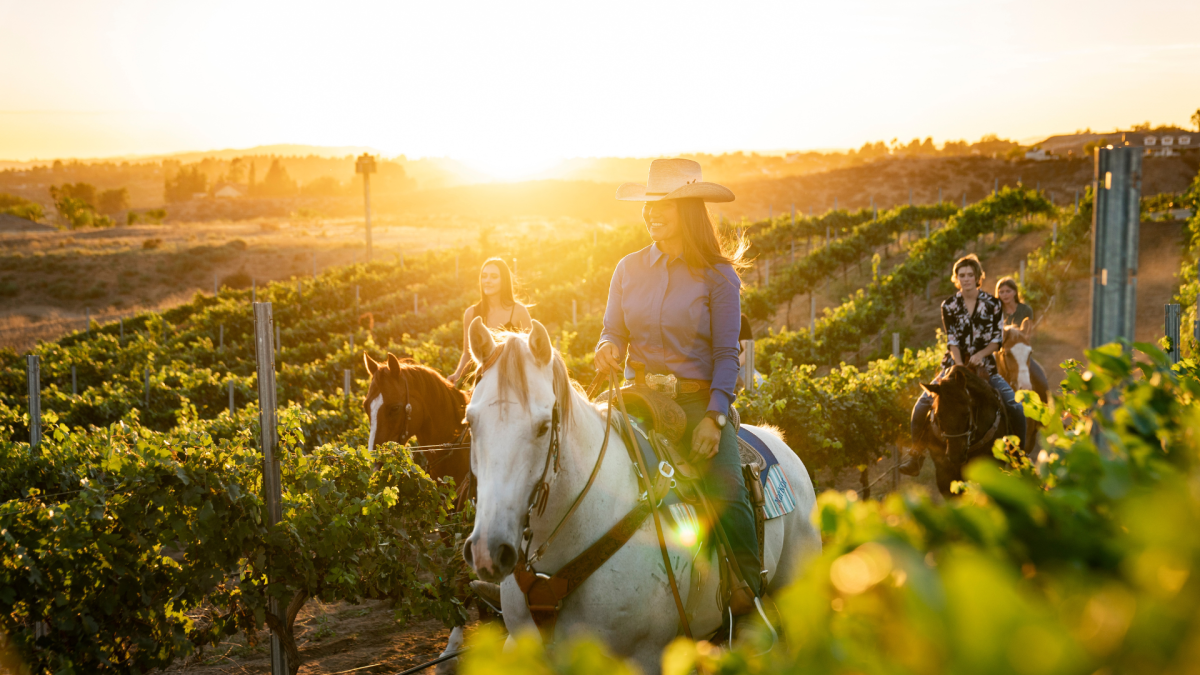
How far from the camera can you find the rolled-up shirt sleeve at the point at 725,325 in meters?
2.87

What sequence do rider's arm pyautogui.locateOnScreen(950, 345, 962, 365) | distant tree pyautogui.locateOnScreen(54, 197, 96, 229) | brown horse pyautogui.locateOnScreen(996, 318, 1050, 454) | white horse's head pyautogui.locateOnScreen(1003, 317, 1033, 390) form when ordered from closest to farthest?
rider's arm pyautogui.locateOnScreen(950, 345, 962, 365) → brown horse pyautogui.locateOnScreen(996, 318, 1050, 454) → white horse's head pyautogui.locateOnScreen(1003, 317, 1033, 390) → distant tree pyautogui.locateOnScreen(54, 197, 96, 229)

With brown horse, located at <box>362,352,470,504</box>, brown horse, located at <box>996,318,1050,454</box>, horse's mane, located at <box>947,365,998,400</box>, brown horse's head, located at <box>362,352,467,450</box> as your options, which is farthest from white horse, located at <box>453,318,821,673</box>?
brown horse, located at <box>996,318,1050,454</box>

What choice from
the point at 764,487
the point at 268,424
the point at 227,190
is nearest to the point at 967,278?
the point at 764,487

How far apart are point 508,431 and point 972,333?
576 centimetres

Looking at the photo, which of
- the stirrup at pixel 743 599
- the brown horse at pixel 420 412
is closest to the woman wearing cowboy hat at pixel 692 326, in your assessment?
the stirrup at pixel 743 599

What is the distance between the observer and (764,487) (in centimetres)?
316

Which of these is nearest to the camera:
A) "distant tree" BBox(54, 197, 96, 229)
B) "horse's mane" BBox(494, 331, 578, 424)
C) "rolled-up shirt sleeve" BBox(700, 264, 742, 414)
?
"horse's mane" BBox(494, 331, 578, 424)

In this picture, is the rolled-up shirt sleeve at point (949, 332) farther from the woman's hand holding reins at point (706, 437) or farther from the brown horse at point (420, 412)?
the woman's hand holding reins at point (706, 437)

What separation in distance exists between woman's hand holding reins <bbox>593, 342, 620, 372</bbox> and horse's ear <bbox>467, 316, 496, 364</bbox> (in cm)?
67

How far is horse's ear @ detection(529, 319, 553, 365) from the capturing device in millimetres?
2271

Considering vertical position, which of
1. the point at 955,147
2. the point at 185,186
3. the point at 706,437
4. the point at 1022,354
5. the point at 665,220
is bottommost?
the point at 1022,354

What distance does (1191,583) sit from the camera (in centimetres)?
53

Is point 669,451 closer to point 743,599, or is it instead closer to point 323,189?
point 743,599

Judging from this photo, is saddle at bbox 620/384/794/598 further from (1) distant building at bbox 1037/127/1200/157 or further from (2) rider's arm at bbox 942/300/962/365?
(2) rider's arm at bbox 942/300/962/365
